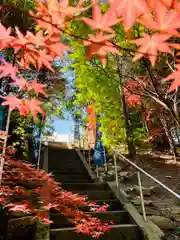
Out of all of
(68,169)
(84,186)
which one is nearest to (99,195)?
(84,186)

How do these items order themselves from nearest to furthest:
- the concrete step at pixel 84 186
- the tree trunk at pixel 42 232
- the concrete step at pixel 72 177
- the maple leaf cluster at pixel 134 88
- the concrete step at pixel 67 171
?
1. the maple leaf cluster at pixel 134 88
2. the tree trunk at pixel 42 232
3. the concrete step at pixel 84 186
4. the concrete step at pixel 72 177
5. the concrete step at pixel 67 171

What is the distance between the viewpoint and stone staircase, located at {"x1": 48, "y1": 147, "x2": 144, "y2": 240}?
3680 millimetres

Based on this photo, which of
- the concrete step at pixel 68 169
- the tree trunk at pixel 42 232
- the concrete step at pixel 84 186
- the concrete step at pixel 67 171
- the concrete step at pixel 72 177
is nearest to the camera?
the tree trunk at pixel 42 232

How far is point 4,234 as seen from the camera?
446 cm

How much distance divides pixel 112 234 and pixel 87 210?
91 cm

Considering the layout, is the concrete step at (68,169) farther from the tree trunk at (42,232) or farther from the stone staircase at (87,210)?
the tree trunk at (42,232)

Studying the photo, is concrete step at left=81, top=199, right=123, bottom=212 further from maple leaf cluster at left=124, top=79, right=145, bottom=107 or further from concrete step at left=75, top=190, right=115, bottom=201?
maple leaf cluster at left=124, top=79, right=145, bottom=107

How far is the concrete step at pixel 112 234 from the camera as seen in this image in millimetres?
3582

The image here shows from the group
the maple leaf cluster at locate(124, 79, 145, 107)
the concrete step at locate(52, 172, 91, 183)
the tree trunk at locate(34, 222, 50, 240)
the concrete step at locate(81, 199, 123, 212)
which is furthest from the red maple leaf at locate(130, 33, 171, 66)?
the concrete step at locate(52, 172, 91, 183)

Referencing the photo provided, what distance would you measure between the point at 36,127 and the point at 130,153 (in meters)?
3.77

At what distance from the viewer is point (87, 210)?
14.9 feet

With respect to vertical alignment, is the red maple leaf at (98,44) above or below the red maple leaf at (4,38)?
below

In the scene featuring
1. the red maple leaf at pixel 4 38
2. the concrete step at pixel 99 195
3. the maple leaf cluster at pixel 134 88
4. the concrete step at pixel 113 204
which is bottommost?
the concrete step at pixel 113 204

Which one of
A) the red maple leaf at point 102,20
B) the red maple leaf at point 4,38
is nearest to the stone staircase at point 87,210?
the red maple leaf at point 4,38
